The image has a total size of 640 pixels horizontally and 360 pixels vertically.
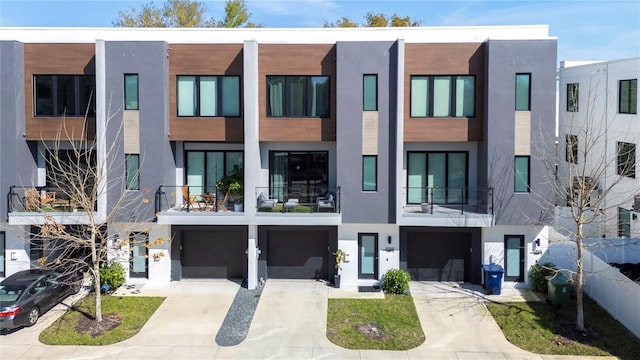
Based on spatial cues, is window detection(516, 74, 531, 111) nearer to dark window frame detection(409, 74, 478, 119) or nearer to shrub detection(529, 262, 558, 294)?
dark window frame detection(409, 74, 478, 119)

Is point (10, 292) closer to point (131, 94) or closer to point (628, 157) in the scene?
point (131, 94)

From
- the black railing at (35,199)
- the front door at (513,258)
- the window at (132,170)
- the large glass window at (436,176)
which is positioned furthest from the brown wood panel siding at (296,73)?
the front door at (513,258)

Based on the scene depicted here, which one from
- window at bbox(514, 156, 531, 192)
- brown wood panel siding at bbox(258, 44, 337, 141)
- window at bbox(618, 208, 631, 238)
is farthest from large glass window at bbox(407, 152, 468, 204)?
window at bbox(618, 208, 631, 238)

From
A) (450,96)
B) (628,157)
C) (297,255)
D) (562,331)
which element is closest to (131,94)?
(297,255)

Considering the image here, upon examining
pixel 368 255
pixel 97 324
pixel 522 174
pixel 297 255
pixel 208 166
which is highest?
pixel 208 166

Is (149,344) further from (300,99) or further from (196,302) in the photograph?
(300,99)

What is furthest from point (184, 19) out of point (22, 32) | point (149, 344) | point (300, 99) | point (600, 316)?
point (600, 316)

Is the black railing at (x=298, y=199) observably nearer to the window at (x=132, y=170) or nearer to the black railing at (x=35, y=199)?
the window at (x=132, y=170)
